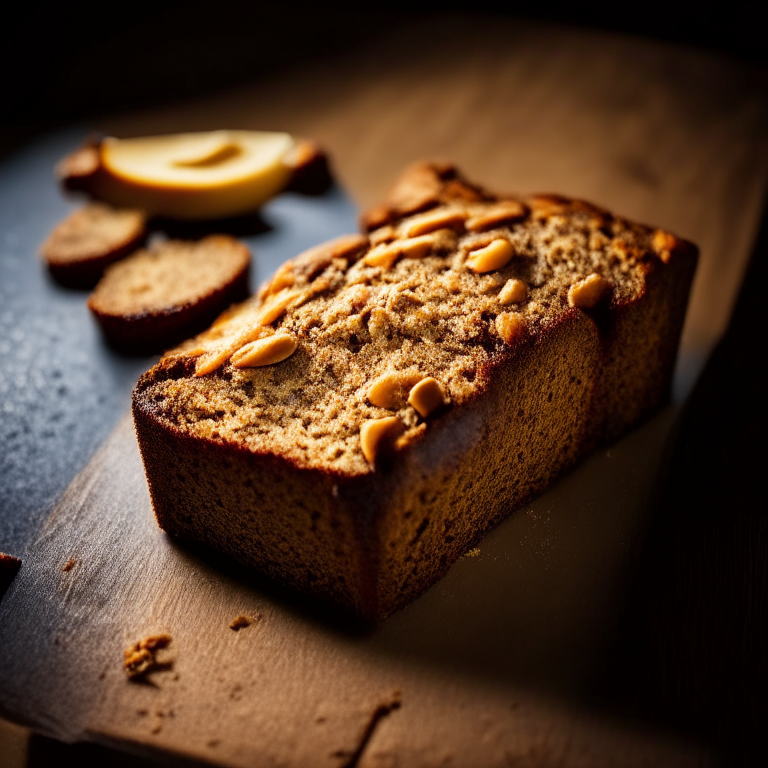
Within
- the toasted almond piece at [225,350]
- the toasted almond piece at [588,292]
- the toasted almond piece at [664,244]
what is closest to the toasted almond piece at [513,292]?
the toasted almond piece at [588,292]

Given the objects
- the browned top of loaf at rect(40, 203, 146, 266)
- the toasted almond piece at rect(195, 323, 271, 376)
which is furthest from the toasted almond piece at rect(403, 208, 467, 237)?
the browned top of loaf at rect(40, 203, 146, 266)

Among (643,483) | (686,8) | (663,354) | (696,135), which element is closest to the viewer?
(643,483)

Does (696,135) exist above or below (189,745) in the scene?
above

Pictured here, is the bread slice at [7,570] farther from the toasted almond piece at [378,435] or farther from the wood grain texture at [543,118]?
the wood grain texture at [543,118]

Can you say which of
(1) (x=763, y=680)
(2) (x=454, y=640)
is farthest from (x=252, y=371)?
(1) (x=763, y=680)

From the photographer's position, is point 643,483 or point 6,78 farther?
point 6,78

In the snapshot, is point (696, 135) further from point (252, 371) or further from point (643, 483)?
point (252, 371)

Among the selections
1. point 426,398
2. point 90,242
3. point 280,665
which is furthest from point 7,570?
point 90,242
